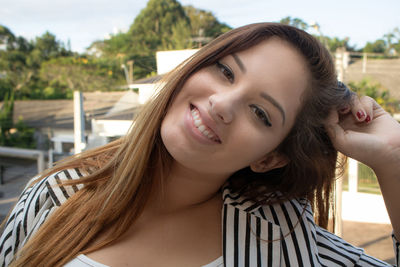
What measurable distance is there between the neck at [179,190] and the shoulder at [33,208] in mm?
273

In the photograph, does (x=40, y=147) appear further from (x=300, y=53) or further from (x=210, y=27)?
(x=210, y=27)

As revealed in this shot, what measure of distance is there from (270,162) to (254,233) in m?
0.24

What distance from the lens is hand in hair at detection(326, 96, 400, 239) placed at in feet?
3.28

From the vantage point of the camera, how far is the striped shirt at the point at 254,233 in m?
1.02

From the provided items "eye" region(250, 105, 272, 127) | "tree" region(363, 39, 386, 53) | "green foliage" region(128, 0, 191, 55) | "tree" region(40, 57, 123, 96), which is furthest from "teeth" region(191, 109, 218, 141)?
"tree" region(40, 57, 123, 96)

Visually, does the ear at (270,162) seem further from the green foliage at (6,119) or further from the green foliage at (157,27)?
the green foliage at (157,27)

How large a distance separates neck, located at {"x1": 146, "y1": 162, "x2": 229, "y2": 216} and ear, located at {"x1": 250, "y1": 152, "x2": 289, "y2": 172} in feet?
0.39

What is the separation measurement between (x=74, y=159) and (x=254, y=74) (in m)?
0.72

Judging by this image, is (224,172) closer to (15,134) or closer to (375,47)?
(15,134)

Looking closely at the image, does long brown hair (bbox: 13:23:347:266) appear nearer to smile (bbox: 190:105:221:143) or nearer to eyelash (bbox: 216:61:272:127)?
eyelash (bbox: 216:61:272:127)

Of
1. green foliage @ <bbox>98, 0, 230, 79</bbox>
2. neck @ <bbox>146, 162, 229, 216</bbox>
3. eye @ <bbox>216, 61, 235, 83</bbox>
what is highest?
green foliage @ <bbox>98, 0, 230, 79</bbox>

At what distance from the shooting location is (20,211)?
1.08 metres

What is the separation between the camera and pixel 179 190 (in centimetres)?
114

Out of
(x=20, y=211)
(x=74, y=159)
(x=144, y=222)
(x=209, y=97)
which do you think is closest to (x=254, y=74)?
(x=209, y=97)
